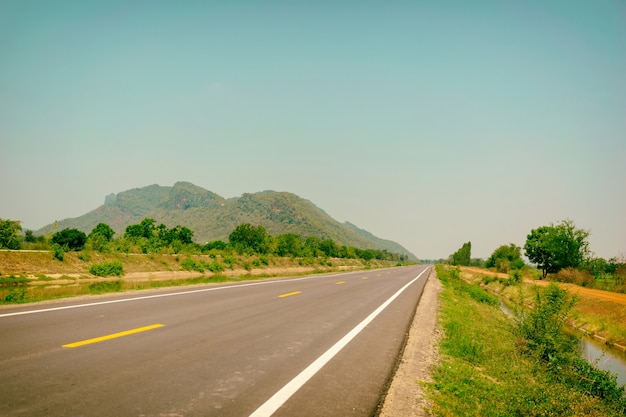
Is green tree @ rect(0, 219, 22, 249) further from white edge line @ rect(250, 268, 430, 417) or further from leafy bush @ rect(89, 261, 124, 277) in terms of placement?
white edge line @ rect(250, 268, 430, 417)

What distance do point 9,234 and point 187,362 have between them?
117 ft

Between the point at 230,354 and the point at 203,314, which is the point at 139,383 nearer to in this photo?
the point at 230,354

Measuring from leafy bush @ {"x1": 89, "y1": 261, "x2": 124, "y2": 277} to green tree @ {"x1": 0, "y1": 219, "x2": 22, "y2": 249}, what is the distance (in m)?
8.92

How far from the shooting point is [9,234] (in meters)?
30.4

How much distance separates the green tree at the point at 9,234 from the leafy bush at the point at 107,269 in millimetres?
8916

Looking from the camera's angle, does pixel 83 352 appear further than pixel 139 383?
Yes

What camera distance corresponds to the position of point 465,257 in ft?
524

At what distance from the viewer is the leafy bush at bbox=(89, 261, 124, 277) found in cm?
2672

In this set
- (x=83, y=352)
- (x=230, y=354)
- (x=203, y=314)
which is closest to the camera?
(x=83, y=352)

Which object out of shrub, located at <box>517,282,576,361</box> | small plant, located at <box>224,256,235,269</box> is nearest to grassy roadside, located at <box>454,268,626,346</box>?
shrub, located at <box>517,282,576,361</box>

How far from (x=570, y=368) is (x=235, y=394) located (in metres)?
8.33

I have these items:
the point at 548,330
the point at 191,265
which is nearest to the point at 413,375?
the point at 548,330

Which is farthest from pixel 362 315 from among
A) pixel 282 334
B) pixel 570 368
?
pixel 570 368

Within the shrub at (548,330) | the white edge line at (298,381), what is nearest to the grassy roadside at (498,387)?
the shrub at (548,330)
